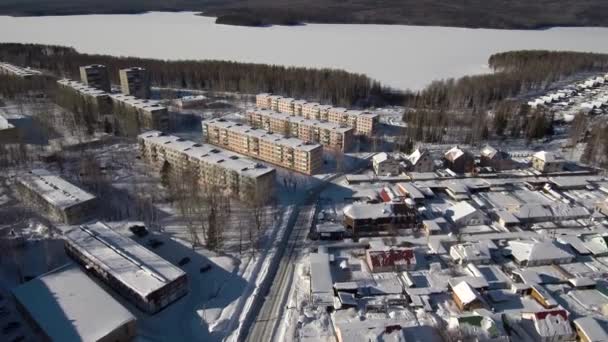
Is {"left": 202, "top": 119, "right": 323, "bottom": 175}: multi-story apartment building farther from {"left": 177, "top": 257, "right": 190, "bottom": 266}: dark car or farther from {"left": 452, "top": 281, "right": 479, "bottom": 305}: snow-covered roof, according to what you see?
{"left": 452, "top": 281, "right": 479, "bottom": 305}: snow-covered roof

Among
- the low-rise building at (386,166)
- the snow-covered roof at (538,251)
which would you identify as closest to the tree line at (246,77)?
the low-rise building at (386,166)

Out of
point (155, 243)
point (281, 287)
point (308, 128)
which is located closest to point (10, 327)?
point (155, 243)

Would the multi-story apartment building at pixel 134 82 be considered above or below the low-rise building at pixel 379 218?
above

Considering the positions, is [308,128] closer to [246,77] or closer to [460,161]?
[460,161]

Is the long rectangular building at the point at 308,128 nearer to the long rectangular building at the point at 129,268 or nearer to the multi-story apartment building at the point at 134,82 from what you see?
the multi-story apartment building at the point at 134,82

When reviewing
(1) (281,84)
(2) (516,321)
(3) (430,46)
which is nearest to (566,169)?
(2) (516,321)
